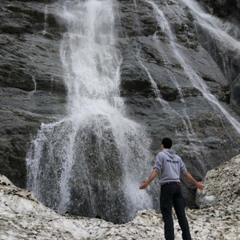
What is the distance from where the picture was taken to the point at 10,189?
9.70 m

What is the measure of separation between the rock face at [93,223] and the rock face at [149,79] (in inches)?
107

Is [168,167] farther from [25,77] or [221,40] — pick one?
[221,40]

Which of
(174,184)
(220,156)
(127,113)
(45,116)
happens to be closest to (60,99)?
(45,116)

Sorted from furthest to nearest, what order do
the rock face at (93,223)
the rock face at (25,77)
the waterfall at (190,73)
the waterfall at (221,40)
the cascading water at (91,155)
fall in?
the waterfall at (221,40) < the waterfall at (190,73) < the rock face at (25,77) < the cascading water at (91,155) < the rock face at (93,223)

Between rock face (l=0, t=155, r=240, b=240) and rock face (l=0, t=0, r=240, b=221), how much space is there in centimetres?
271

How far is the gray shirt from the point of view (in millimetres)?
7582

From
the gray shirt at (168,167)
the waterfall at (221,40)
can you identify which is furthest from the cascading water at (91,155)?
the waterfall at (221,40)

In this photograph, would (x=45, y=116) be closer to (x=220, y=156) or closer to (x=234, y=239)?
(x=220, y=156)

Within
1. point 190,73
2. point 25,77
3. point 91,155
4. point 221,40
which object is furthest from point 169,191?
point 221,40

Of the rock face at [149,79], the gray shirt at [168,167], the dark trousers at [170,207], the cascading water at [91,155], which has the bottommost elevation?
the cascading water at [91,155]

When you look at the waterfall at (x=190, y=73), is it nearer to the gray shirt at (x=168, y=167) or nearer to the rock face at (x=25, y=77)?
the rock face at (x=25, y=77)

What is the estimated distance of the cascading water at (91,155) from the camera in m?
12.4

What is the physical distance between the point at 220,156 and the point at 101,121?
5385 millimetres

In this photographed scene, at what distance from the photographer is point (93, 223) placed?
932cm
